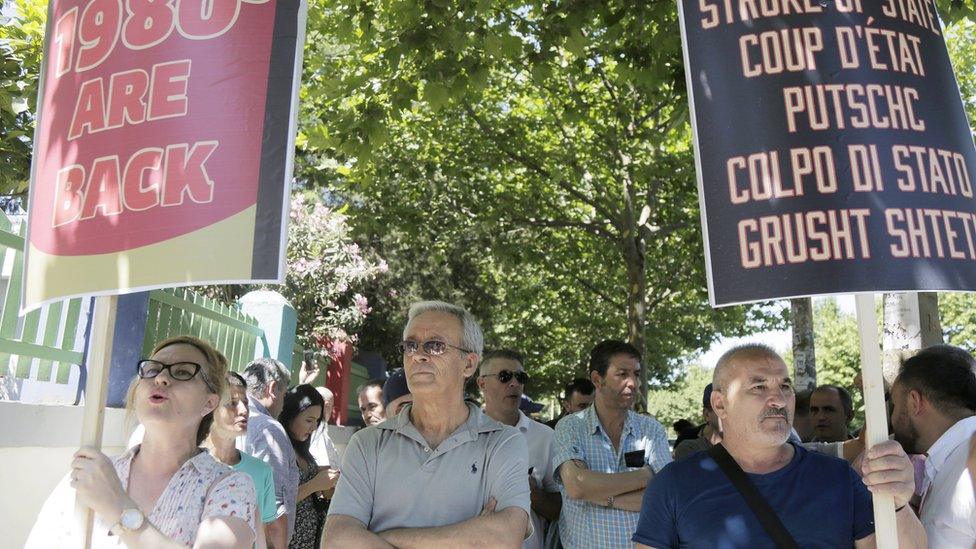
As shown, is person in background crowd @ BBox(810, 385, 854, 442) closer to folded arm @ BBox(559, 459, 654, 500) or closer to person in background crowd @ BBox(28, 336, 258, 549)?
folded arm @ BBox(559, 459, 654, 500)

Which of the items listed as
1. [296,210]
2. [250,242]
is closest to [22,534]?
[250,242]

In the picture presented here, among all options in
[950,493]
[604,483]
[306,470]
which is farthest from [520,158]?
[950,493]

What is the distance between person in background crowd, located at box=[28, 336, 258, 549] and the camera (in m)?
2.85

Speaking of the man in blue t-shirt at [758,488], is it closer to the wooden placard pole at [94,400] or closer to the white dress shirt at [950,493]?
the white dress shirt at [950,493]

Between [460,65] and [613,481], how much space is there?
11.3 ft

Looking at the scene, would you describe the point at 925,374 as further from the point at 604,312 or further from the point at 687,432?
the point at 604,312

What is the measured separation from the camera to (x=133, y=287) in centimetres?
305

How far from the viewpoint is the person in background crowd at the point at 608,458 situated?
4527 millimetres

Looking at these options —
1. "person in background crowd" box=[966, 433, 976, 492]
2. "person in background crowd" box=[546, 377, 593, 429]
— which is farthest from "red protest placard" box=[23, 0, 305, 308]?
"person in background crowd" box=[546, 377, 593, 429]

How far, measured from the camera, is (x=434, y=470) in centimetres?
354

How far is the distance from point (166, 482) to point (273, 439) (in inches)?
82.2

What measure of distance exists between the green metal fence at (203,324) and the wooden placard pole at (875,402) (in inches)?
179

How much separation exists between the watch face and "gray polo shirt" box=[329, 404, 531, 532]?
82 cm

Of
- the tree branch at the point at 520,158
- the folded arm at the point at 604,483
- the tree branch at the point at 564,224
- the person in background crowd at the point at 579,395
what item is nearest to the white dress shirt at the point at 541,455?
the folded arm at the point at 604,483
